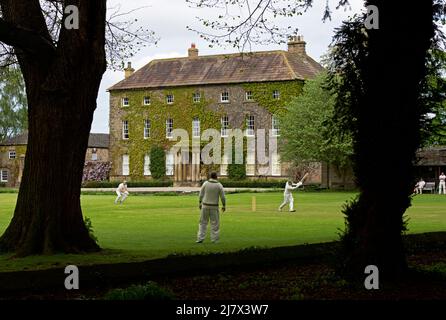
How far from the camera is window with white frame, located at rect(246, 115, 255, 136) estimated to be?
6494cm

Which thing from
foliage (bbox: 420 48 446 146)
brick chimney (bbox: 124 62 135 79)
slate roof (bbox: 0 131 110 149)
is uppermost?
brick chimney (bbox: 124 62 135 79)

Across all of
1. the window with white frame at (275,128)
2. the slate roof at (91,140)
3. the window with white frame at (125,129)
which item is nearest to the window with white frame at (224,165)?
the window with white frame at (275,128)

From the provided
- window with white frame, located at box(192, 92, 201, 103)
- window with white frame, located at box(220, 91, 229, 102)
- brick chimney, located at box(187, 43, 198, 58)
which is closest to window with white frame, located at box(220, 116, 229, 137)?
window with white frame, located at box(220, 91, 229, 102)

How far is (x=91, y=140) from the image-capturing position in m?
85.8

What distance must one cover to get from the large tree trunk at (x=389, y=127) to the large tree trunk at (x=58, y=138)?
217 inches

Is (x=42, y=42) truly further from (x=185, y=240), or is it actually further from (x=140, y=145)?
(x=140, y=145)

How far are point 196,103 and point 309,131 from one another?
49.6 feet

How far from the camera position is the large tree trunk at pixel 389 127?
11.0m

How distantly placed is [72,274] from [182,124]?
57.7 m

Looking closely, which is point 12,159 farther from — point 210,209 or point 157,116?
point 210,209

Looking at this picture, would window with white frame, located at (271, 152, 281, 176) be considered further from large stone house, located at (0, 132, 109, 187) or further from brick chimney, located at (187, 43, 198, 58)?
large stone house, located at (0, 132, 109, 187)

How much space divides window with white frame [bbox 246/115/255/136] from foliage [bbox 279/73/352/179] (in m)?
6.83

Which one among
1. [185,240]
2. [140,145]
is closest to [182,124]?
[140,145]

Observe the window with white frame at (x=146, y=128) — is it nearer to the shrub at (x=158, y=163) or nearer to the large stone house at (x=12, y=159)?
the shrub at (x=158, y=163)
